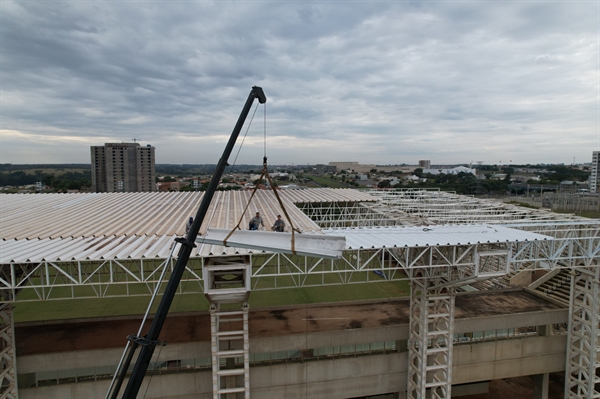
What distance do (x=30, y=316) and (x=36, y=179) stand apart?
5068 inches

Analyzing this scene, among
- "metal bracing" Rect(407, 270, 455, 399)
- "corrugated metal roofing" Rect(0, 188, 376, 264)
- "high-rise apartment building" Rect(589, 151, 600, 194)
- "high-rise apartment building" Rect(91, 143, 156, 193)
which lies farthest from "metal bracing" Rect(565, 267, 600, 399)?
"high-rise apartment building" Rect(91, 143, 156, 193)

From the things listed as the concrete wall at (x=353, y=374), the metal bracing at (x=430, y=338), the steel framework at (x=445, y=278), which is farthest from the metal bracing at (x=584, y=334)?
the metal bracing at (x=430, y=338)

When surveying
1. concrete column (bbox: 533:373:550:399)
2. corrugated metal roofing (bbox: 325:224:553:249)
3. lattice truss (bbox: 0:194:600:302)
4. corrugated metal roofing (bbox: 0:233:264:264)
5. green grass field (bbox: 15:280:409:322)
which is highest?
corrugated metal roofing (bbox: 325:224:553:249)

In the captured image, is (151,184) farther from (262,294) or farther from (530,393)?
(530,393)

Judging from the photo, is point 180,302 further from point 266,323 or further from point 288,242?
point 288,242

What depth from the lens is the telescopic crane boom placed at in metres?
7.87

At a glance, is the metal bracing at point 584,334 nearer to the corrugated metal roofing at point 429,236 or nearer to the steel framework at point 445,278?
the steel framework at point 445,278

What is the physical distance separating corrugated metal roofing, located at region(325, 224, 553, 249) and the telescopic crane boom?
647 centimetres

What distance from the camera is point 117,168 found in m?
103

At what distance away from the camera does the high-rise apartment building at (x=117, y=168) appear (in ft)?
334

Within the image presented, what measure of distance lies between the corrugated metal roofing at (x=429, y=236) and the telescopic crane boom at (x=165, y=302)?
21.2ft

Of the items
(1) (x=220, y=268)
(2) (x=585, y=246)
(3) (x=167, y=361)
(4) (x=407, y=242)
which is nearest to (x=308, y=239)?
(1) (x=220, y=268)

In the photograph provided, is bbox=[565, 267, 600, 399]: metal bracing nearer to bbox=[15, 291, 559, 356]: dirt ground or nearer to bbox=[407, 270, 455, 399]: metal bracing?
bbox=[15, 291, 559, 356]: dirt ground

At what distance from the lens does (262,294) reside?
30656 mm
